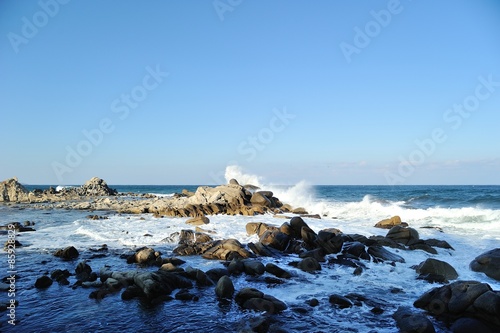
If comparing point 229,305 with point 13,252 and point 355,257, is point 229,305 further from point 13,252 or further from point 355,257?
point 13,252

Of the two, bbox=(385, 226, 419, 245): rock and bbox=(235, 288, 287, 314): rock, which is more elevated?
bbox=(385, 226, 419, 245): rock

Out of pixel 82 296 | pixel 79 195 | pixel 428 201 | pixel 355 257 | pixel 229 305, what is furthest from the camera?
pixel 79 195

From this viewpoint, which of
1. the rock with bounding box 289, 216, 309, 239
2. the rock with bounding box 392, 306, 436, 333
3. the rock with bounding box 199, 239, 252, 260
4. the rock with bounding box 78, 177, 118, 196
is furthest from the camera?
the rock with bounding box 78, 177, 118, 196

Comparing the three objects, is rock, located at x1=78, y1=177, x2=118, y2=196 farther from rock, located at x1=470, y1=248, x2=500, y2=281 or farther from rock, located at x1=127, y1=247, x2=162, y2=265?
rock, located at x1=470, y1=248, x2=500, y2=281

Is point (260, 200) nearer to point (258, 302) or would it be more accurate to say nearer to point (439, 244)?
point (439, 244)

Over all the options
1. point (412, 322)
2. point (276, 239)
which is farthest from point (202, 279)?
point (412, 322)

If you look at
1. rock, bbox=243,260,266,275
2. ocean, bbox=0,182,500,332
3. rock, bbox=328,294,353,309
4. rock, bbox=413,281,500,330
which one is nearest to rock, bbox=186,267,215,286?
ocean, bbox=0,182,500,332

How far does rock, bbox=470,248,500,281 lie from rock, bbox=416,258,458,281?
4.52ft

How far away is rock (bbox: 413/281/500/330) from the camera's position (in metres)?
7.92

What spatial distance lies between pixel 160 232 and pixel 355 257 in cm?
1216

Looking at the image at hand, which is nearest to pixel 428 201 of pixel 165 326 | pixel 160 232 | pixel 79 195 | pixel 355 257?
pixel 355 257

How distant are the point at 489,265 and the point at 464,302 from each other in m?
5.10

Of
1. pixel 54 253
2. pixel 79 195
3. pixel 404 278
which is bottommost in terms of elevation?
pixel 404 278

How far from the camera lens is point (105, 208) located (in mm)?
37812
